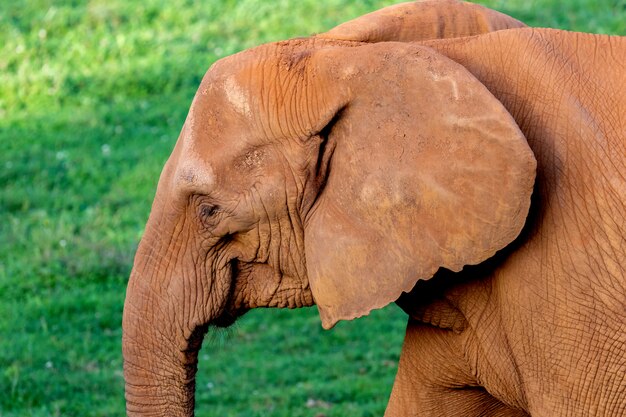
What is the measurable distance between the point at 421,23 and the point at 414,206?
0.83 m

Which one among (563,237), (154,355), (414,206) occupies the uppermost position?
(414,206)

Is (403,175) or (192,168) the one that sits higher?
(192,168)

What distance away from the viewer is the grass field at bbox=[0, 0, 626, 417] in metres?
7.69

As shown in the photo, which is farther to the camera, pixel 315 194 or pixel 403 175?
pixel 315 194

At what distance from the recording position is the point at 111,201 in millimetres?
10984

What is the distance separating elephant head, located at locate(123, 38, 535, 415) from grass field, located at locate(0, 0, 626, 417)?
391mm

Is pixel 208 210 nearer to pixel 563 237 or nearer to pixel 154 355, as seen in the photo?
pixel 154 355

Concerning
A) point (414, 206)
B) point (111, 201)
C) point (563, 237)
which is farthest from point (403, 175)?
point (111, 201)

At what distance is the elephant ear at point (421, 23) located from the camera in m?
4.75

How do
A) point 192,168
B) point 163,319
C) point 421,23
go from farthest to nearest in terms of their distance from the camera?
1. point 421,23
2. point 163,319
3. point 192,168

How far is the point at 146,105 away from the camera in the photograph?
13.1m

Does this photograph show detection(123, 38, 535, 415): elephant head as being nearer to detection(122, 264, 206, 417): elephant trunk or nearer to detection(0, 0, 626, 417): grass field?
detection(122, 264, 206, 417): elephant trunk

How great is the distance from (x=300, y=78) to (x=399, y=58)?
350 millimetres

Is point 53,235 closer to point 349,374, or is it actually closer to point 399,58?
point 349,374
